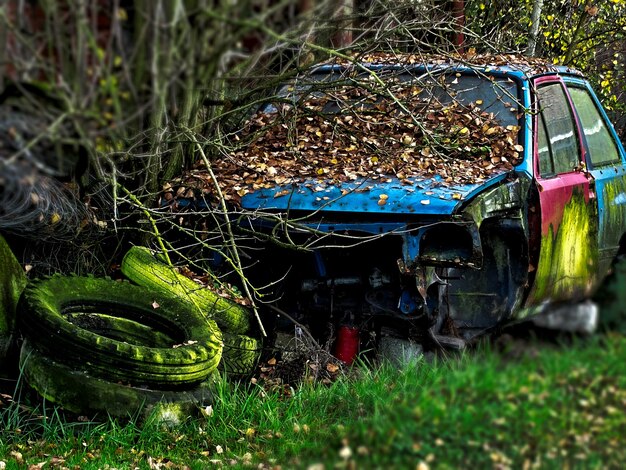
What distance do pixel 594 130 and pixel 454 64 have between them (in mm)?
1337

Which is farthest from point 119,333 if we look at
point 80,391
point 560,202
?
point 560,202

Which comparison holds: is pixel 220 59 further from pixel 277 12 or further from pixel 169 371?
pixel 169 371

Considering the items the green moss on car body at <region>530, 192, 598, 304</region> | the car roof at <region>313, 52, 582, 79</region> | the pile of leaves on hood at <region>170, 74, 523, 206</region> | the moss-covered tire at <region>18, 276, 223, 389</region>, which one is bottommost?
the moss-covered tire at <region>18, 276, 223, 389</region>

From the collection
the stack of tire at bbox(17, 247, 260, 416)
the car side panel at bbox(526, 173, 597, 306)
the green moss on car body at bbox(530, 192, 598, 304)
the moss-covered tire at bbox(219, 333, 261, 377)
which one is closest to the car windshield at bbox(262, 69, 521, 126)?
the car side panel at bbox(526, 173, 597, 306)

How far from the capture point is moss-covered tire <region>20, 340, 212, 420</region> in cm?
496

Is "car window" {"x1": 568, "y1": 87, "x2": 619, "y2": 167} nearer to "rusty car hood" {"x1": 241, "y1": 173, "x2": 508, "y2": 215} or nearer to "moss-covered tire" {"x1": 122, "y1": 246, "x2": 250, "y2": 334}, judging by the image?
"rusty car hood" {"x1": 241, "y1": 173, "x2": 508, "y2": 215}

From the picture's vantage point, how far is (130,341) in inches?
236

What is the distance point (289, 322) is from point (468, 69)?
2.25 meters

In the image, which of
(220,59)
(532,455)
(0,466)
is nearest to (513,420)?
(532,455)

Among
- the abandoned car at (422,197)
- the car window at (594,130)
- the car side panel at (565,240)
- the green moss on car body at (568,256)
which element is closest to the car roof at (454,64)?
the abandoned car at (422,197)

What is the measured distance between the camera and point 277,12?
6.47 feet

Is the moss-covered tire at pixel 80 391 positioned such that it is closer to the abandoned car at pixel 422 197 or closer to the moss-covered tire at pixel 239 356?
the moss-covered tire at pixel 239 356

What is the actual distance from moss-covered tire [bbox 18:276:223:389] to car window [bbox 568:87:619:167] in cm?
320

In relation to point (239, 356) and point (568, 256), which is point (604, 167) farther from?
point (239, 356)
